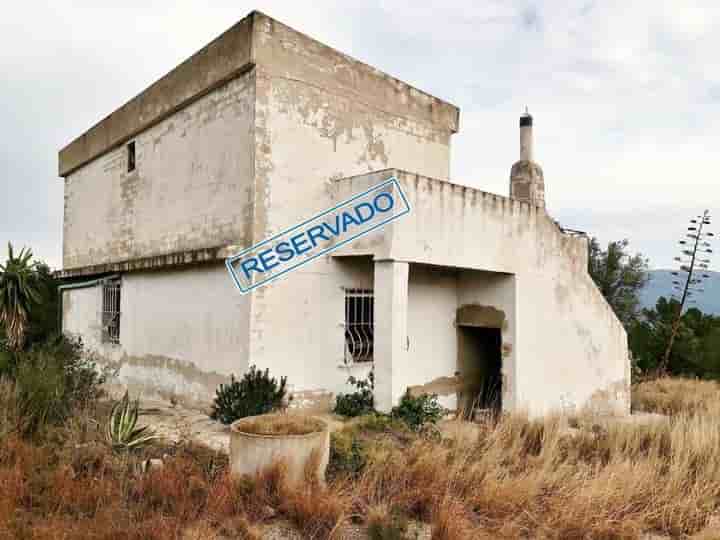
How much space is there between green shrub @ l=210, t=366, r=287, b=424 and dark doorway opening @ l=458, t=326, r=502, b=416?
4026 mm

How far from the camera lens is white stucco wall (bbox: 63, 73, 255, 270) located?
28.4 ft

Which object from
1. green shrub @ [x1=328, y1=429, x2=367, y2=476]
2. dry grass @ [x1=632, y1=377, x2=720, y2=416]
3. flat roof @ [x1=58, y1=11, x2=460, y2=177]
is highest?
flat roof @ [x1=58, y1=11, x2=460, y2=177]

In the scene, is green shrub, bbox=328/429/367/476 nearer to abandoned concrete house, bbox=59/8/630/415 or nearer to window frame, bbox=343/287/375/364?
abandoned concrete house, bbox=59/8/630/415

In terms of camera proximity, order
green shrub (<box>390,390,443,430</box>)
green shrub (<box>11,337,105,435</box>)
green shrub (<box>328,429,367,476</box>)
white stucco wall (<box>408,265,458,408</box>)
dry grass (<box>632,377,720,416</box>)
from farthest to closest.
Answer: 1. dry grass (<box>632,377,720,416</box>)
2. white stucco wall (<box>408,265,458,408</box>)
3. green shrub (<box>390,390,443,430</box>)
4. green shrub (<box>11,337,105,435</box>)
5. green shrub (<box>328,429,367,476</box>)

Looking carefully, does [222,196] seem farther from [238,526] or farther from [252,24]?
[238,526]

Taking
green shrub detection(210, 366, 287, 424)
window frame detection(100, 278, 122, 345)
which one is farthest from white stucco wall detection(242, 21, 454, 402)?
window frame detection(100, 278, 122, 345)

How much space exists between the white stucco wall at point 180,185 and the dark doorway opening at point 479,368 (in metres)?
4.90

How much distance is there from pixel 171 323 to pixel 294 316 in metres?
2.74

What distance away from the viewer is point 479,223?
30.8 feet

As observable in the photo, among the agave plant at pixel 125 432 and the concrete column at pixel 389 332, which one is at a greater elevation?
the concrete column at pixel 389 332

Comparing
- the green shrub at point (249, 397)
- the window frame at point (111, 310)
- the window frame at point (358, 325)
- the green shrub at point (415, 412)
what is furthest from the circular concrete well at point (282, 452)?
the window frame at point (111, 310)

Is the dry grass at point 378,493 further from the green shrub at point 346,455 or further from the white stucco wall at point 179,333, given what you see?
the white stucco wall at point 179,333

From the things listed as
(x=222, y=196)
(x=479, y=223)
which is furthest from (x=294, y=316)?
(x=479, y=223)

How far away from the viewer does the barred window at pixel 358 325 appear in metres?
9.23
